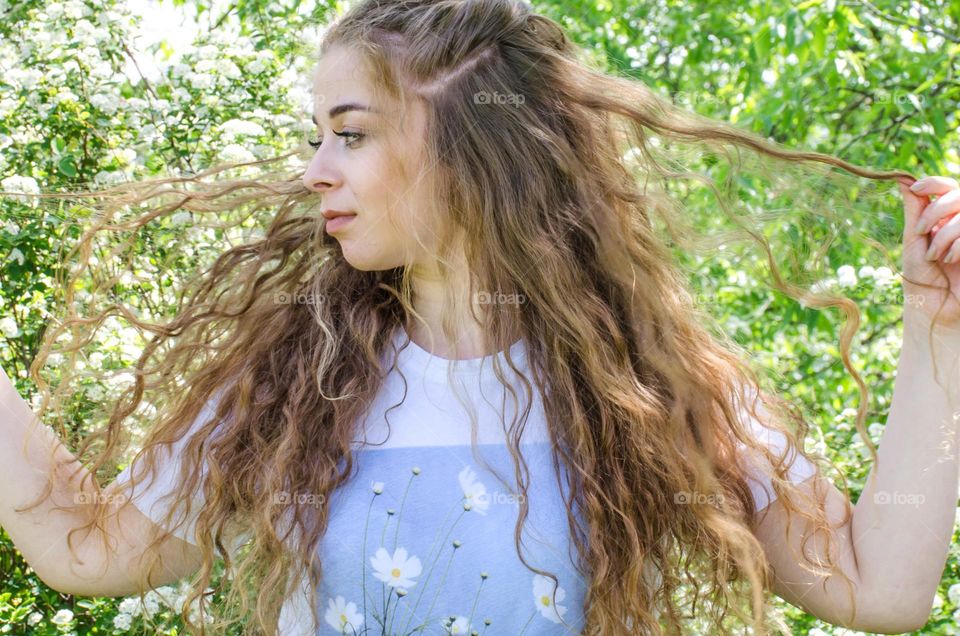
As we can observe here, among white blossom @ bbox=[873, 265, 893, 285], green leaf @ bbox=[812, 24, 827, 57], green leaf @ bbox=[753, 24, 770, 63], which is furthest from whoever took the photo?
green leaf @ bbox=[753, 24, 770, 63]

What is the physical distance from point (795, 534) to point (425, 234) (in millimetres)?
696

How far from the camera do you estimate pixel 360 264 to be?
1596 mm

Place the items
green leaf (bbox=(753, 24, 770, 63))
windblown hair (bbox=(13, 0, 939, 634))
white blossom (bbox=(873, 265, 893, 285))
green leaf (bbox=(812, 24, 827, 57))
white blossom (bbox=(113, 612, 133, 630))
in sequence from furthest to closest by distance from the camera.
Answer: green leaf (bbox=(753, 24, 770, 63)) < green leaf (bbox=(812, 24, 827, 57)) < white blossom (bbox=(873, 265, 893, 285)) < white blossom (bbox=(113, 612, 133, 630)) < windblown hair (bbox=(13, 0, 939, 634))

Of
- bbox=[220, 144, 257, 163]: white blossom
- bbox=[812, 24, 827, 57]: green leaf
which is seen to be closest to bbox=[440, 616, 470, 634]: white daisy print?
bbox=[220, 144, 257, 163]: white blossom

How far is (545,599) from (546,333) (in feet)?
1.32

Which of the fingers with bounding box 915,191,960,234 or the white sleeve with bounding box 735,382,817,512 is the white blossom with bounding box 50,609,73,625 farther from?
the fingers with bounding box 915,191,960,234

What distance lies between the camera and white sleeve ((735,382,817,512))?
5.24 feet

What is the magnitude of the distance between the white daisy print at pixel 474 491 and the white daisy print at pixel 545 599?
0.12 meters

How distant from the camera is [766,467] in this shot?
160 cm

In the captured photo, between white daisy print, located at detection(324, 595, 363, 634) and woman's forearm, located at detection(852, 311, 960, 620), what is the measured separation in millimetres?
706

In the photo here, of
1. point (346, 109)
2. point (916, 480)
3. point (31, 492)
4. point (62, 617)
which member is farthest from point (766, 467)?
point (62, 617)

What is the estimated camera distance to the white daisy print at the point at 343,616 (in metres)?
1.48

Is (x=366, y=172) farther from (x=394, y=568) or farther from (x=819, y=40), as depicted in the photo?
(x=819, y=40)

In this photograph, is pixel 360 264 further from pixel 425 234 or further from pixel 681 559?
pixel 681 559
